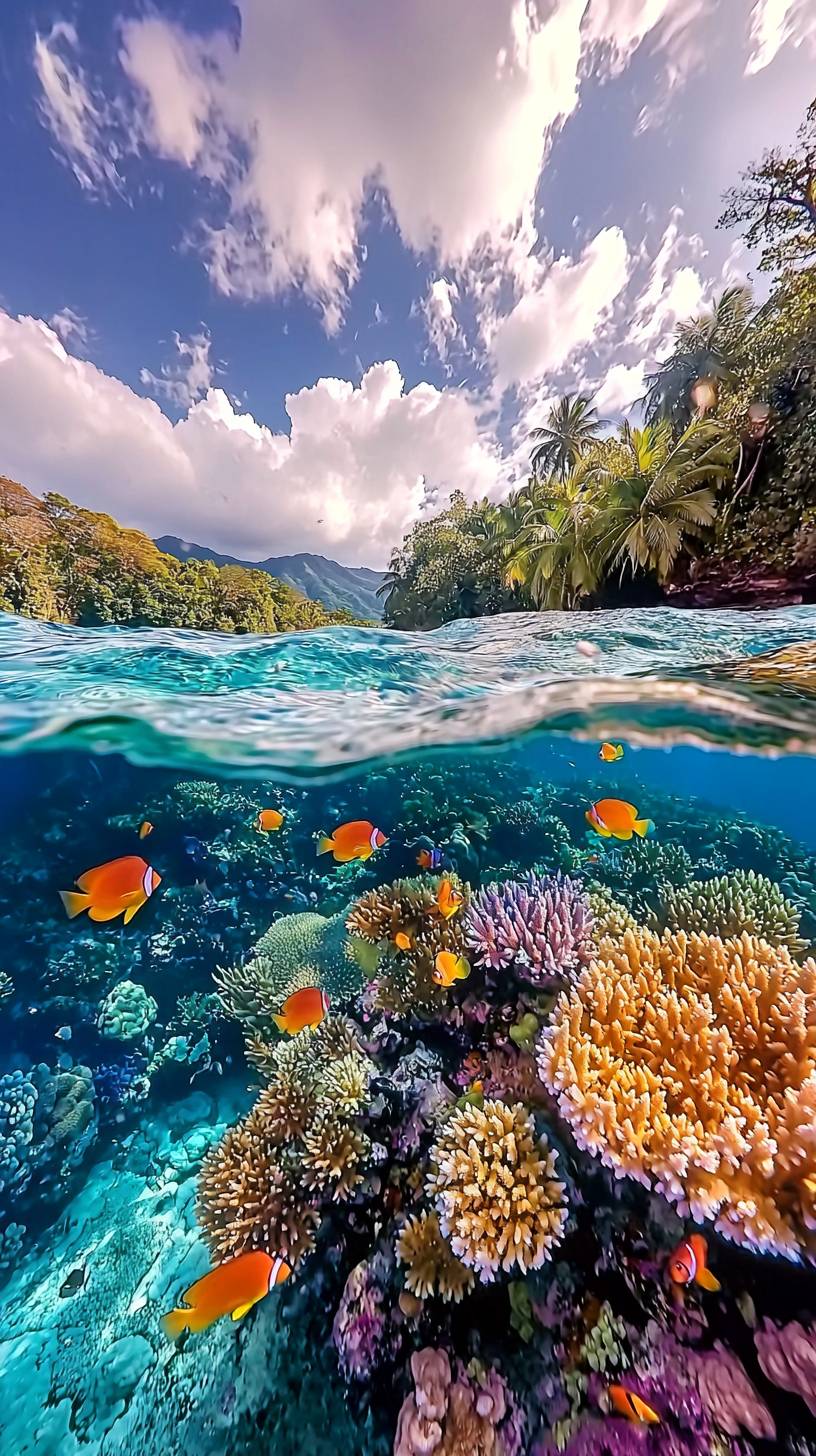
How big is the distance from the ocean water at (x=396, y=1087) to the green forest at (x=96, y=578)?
31.7ft

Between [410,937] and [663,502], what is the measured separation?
37.7ft

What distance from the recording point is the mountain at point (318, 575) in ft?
332

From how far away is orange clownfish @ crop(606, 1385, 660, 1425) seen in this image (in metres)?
2.12

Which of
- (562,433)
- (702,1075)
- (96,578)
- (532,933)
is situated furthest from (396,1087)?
(562,433)

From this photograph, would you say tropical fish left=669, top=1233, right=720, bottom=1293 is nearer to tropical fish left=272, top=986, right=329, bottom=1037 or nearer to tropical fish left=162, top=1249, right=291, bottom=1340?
tropical fish left=162, top=1249, right=291, bottom=1340

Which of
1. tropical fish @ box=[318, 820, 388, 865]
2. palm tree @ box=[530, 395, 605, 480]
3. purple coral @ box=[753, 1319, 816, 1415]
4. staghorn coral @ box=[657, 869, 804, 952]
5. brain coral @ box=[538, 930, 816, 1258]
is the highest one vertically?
palm tree @ box=[530, 395, 605, 480]

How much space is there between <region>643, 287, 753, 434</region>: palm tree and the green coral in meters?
20.6

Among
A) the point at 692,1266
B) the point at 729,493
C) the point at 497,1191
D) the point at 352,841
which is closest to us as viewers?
the point at 692,1266

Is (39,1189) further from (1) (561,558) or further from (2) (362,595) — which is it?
(2) (362,595)

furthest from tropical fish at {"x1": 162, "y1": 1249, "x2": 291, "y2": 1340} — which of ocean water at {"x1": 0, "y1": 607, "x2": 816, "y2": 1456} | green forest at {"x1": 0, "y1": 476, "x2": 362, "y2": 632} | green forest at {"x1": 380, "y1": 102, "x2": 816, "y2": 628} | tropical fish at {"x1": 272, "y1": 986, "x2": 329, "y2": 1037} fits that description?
green forest at {"x1": 0, "y1": 476, "x2": 362, "y2": 632}

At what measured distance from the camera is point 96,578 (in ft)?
59.2

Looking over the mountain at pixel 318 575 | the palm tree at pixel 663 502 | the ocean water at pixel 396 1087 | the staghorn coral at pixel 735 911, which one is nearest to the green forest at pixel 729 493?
the palm tree at pixel 663 502

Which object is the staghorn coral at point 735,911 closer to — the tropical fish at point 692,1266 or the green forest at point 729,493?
the tropical fish at point 692,1266

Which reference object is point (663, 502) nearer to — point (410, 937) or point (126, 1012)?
point (410, 937)
